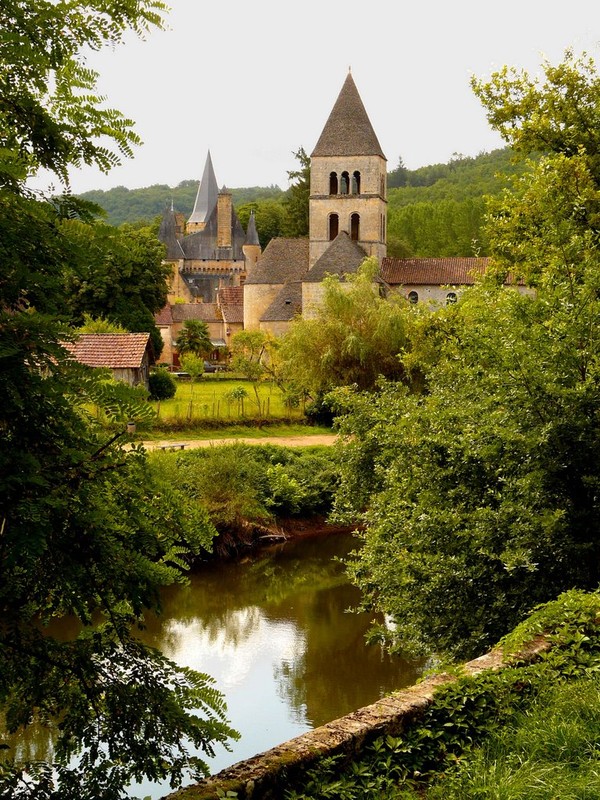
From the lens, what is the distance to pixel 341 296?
36.1 meters

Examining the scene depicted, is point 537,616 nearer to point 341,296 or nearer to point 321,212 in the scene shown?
point 341,296

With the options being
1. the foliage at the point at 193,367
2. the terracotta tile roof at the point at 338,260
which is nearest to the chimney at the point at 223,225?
the terracotta tile roof at the point at 338,260

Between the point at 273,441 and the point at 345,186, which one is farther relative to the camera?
the point at 345,186

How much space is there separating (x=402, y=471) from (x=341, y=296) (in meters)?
25.3

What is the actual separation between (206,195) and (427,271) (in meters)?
56.9

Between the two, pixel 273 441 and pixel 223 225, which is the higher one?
pixel 223 225

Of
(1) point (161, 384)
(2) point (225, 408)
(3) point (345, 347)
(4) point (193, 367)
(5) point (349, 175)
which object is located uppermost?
(5) point (349, 175)

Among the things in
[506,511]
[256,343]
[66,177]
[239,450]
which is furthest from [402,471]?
[256,343]

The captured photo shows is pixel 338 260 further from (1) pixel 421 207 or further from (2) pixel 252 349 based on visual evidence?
(1) pixel 421 207

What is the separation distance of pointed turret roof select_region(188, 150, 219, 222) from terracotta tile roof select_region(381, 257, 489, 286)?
176 feet

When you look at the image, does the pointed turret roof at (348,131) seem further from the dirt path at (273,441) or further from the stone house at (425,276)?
the dirt path at (273,441)

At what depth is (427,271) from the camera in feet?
172

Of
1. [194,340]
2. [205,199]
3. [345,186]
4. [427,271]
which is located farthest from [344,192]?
[205,199]

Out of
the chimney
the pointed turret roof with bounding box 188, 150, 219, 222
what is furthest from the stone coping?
the pointed turret roof with bounding box 188, 150, 219, 222
